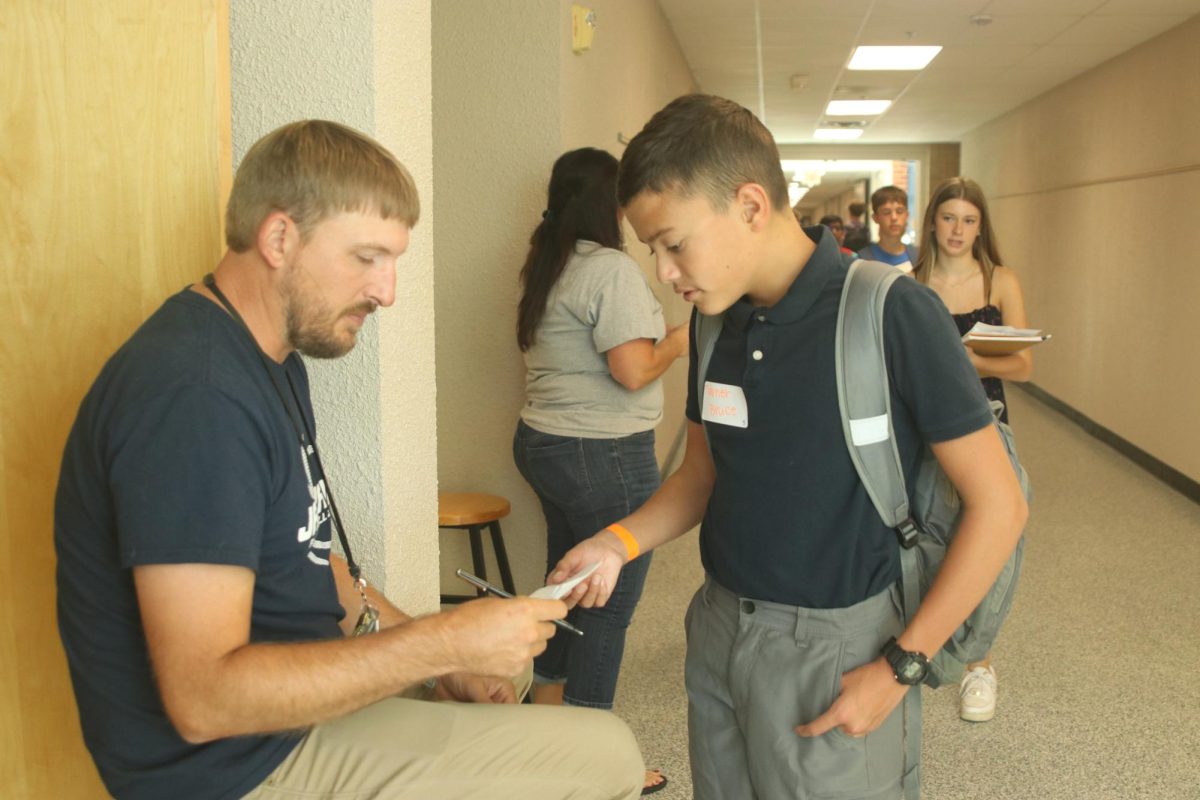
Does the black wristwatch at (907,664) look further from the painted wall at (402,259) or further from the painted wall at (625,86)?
the painted wall at (625,86)

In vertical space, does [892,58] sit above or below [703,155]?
above

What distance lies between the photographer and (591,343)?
9.97 feet

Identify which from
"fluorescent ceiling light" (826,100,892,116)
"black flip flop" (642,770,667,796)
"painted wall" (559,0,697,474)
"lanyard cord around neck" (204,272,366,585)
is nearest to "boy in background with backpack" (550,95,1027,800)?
"lanyard cord around neck" (204,272,366,585)

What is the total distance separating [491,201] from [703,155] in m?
2.29

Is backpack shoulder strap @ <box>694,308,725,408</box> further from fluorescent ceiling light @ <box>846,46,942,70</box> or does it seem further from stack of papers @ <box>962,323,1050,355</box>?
fluorescent ceiling light @ <box>846,46,942,70</box>

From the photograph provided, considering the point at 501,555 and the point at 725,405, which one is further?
the point at 501,555

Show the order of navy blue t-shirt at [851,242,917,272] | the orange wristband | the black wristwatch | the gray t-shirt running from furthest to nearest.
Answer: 1. navy blue t-shirt at [851,242,917,272]
2. the gray t-shirt
3. the orange wristband
4. the black wristwatch

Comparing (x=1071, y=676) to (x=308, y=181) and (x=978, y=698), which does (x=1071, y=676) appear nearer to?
(x=978, y=698)

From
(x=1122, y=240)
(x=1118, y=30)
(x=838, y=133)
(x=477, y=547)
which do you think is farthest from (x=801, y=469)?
(x=838, y=133)

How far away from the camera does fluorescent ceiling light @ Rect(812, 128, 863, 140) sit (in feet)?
46.8

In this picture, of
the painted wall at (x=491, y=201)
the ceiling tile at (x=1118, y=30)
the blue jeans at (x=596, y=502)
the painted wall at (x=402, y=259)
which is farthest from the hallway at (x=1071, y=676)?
the ceiling tile at (x=1118, y=30)

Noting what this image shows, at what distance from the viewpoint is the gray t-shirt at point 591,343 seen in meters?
2.94

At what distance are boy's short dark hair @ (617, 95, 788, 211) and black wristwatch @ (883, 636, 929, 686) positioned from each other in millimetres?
627

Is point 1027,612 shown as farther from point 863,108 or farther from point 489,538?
point 863,108
